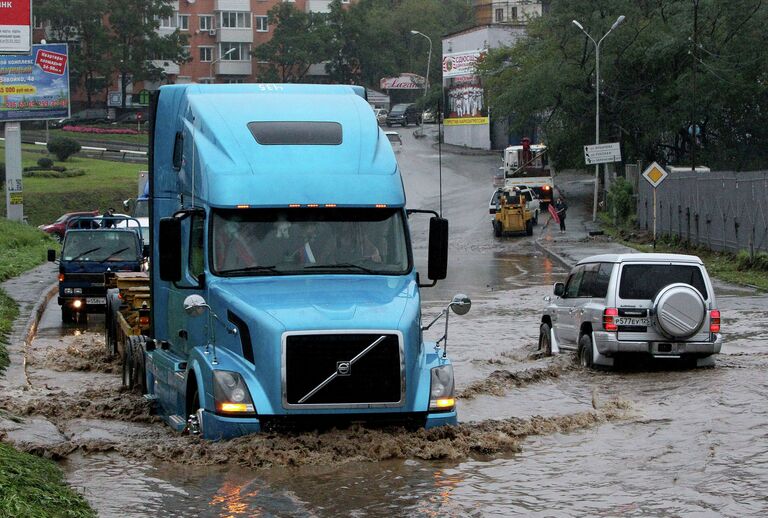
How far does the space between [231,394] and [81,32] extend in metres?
96.6

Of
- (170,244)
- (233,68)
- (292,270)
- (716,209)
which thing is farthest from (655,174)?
(233,68)

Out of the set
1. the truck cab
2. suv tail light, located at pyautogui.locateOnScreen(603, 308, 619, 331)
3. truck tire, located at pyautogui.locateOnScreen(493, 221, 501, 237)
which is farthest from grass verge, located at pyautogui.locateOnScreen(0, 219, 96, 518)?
truck tire, located at pyautogui.locateOnScreen(493, 221, 501, 237)

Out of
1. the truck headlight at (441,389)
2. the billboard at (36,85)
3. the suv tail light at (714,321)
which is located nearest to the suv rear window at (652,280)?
the suv tail light at (714,321)

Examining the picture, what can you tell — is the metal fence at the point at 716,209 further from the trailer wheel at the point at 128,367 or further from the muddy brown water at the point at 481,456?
the trailer wheel at the point at 128,367

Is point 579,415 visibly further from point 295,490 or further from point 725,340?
point 725,340

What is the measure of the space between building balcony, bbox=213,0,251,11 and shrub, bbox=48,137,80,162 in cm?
3521

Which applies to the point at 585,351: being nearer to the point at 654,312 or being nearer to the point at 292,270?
the point at 654,312

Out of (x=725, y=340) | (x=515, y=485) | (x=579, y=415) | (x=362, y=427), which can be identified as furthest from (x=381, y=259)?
(x=725, y=340)

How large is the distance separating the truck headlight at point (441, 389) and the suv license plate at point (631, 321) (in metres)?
6.77

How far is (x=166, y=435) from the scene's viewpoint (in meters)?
13.1

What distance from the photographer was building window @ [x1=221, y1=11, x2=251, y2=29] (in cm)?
11556

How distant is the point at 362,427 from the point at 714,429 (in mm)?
4469

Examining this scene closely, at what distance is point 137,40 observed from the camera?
103 m

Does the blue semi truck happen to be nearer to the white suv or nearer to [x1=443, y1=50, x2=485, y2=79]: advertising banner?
the white suv
